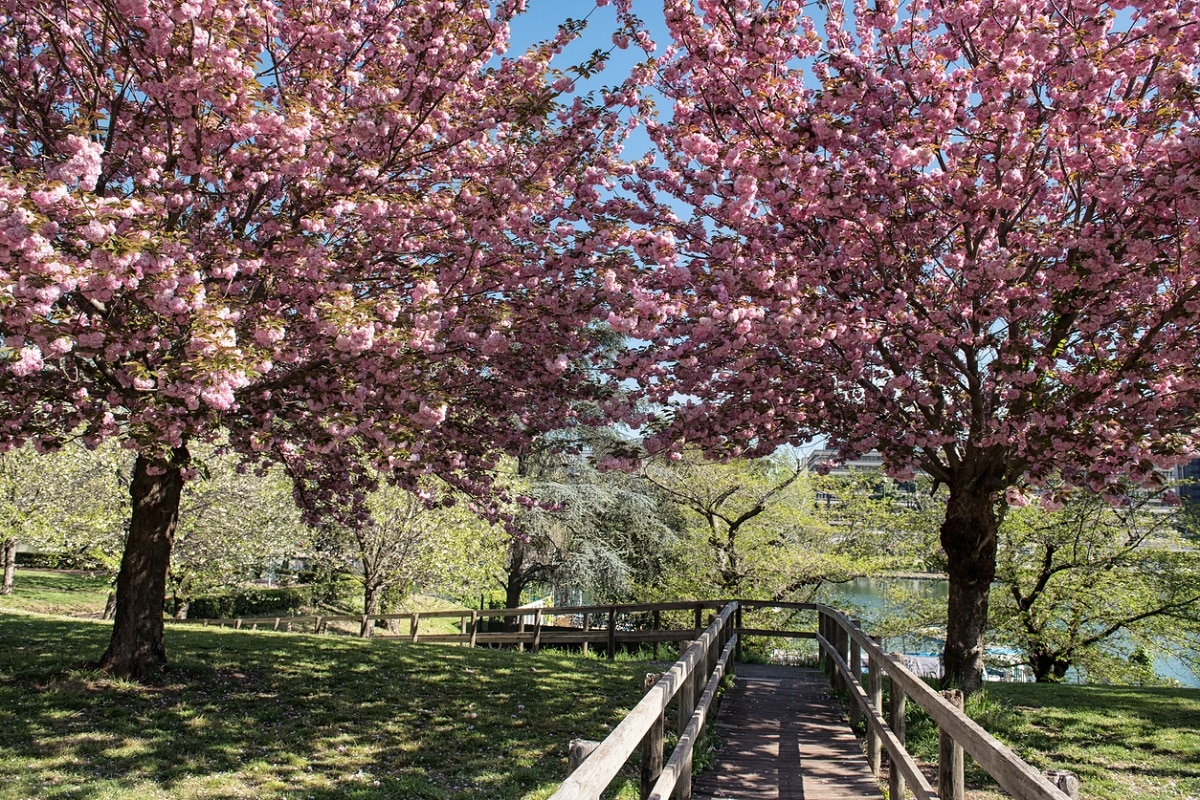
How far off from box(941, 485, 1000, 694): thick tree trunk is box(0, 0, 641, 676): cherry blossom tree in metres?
5.18

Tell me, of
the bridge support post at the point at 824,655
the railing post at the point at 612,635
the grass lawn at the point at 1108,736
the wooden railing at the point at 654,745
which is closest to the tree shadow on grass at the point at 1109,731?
the grass lawn at the point at 1108,736

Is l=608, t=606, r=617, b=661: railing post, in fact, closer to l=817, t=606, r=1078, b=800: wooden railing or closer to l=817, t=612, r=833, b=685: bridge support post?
l=817, t=612, r=833, b=685: bridge support post

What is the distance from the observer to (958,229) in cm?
928

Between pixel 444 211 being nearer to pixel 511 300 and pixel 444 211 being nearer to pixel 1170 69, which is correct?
pixel 511 300

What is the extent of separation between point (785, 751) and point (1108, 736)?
4329mm

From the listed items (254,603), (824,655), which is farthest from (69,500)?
(824,655)

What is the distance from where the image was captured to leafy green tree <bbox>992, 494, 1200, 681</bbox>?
1859 cm

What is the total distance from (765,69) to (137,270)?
586cm

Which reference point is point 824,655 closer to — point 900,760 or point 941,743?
point 900,760

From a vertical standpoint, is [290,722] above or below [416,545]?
below

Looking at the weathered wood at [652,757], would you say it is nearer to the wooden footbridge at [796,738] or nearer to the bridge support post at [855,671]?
the wooden footbridge at [796,738]

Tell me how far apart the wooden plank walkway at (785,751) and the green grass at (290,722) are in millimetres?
1096

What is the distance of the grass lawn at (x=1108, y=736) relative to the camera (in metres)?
7.74

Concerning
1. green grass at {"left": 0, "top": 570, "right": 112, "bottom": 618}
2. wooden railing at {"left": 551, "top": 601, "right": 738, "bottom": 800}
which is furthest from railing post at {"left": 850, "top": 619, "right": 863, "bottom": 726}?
green grass at {"left": 0, "top": 570, "right": 112, "bottom": 618}
